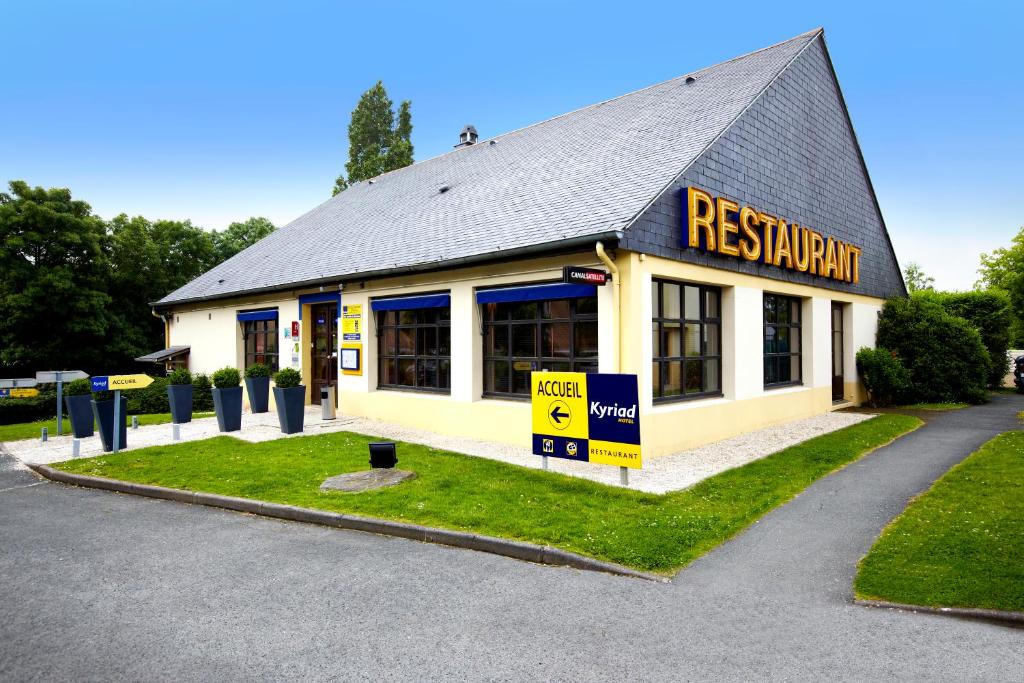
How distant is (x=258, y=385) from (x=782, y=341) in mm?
12953

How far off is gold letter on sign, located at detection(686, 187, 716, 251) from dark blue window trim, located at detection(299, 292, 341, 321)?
8.58 m

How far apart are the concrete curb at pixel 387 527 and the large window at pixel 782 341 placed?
388 inches

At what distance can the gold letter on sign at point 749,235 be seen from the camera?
11.6 meters

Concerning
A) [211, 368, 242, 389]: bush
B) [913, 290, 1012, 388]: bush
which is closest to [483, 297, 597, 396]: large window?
[211, 368, 242, 389]: bush

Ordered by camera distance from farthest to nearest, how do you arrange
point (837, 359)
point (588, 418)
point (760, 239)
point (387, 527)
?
point (837, 359), point (760, 239), point (588, 418), point (387, 527)

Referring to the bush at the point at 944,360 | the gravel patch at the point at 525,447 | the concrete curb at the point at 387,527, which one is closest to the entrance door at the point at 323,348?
the gravel patch at the point at 525,447

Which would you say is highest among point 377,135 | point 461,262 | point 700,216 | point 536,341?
point 377,135

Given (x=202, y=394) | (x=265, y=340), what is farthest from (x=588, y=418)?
(x=202, y=394)

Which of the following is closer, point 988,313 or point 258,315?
point 258,315

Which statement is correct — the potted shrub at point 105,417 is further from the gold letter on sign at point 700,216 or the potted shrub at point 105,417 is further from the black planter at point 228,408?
the gold letter on sign at point 700,216

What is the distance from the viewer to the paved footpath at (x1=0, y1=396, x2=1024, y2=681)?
3441 millimetres

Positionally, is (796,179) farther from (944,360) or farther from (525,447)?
(525,447)

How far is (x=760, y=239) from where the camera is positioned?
40.5ft

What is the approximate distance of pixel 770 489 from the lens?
742cm
